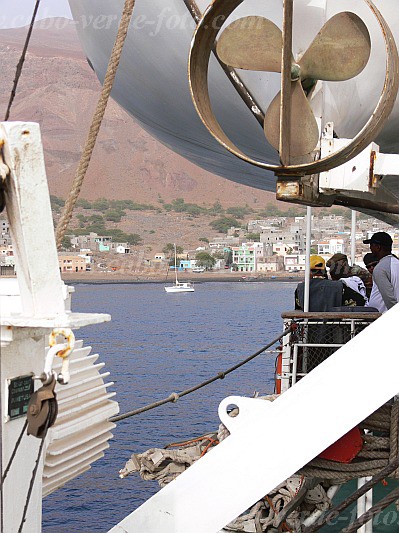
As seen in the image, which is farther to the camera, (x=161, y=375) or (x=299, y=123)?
(x=161, y=375)

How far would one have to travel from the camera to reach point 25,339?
286 centimetres

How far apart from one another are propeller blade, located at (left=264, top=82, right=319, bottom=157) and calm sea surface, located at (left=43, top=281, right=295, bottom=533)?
49.8 feet

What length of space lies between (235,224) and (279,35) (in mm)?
162770

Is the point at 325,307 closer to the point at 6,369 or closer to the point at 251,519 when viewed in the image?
the point at 251,519

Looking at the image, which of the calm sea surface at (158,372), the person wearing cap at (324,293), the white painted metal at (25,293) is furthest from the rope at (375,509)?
the calm sea surface at (158,372)

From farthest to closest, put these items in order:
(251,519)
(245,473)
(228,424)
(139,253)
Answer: (139,253), (251,519), (228,424), (245,473)

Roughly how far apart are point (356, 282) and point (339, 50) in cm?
418

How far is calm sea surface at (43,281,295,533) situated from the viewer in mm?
20203

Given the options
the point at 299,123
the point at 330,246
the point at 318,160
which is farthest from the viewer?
the point at 330,246

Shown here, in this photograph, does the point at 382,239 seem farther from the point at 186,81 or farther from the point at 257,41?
the point at 257,41

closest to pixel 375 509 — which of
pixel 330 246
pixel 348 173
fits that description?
→ pixel 348 173

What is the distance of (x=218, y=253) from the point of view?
527 ft

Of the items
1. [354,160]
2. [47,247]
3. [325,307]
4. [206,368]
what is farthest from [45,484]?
[206,368]

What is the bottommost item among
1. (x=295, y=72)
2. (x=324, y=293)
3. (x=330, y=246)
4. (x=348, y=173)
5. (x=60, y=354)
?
(x=330, y=246)
